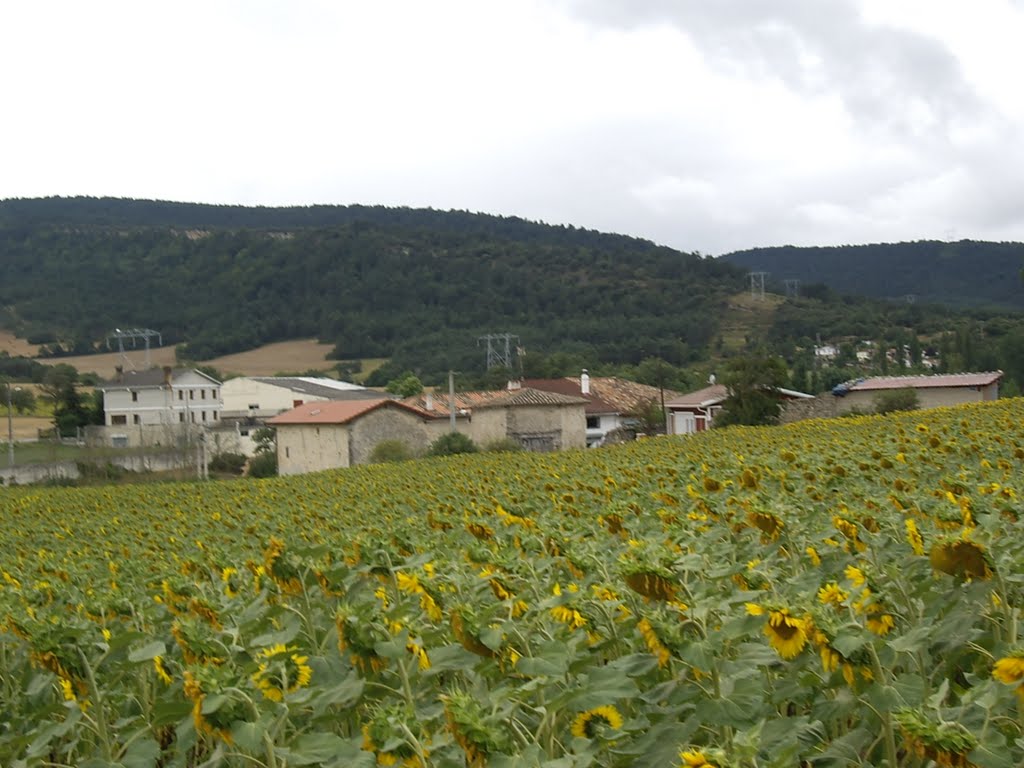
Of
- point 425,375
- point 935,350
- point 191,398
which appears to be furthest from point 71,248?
point 935,350

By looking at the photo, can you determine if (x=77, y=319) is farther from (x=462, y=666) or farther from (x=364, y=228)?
(x=462, y=666)

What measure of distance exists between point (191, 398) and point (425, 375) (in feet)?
90.7

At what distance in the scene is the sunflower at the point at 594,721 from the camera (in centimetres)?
237

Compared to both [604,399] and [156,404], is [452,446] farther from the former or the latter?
[156,404]

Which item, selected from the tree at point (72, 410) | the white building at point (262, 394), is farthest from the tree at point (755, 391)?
the tree at point (72, 410)

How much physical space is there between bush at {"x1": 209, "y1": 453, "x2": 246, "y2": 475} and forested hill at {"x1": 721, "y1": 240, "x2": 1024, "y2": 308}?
334 ft

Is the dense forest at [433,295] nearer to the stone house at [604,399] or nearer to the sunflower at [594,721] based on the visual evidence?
the stone house at [604,399]

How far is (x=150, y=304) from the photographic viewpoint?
128 m

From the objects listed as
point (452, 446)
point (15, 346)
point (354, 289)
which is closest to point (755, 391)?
point (452, 446)

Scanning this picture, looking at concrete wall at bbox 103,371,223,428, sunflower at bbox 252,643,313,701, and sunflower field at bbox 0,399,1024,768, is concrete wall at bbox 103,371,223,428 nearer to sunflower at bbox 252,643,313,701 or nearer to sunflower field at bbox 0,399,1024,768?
sunflower field at bbox 0,399,1024,768

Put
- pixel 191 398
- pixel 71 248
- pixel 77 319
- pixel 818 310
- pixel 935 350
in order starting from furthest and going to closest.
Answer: pixel 71 248, pixel 77 319, pixel 818 310, pixel 935 350, pixel 191 398

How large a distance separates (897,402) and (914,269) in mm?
135916

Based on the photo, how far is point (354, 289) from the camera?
418 feet

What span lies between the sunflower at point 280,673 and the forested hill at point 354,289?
96963 mm
